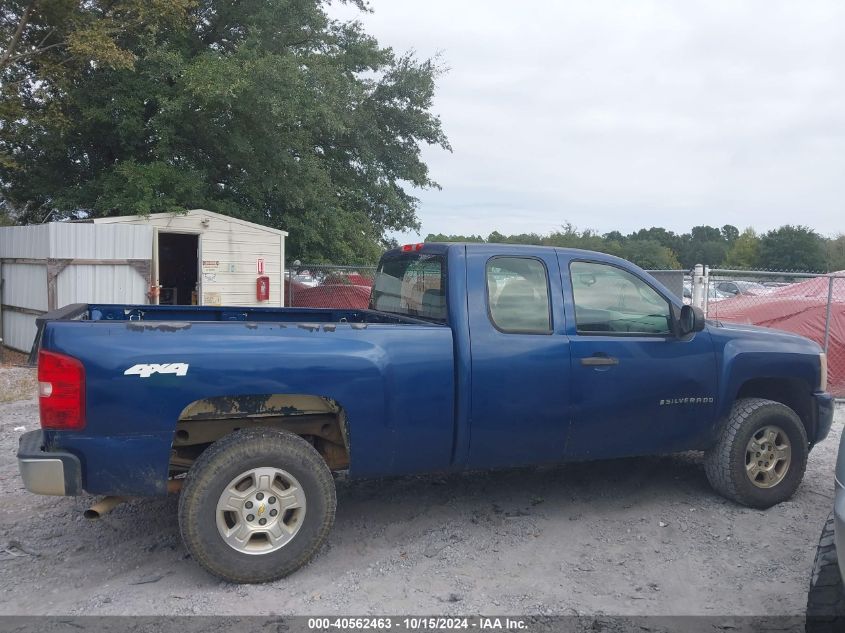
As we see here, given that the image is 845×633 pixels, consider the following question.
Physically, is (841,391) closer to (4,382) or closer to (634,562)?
(634,562)

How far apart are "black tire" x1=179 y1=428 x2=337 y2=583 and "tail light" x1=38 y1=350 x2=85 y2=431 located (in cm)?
67

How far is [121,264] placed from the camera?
40.2 feet

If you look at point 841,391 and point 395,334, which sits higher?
point 395,334

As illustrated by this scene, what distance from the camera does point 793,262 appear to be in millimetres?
57281

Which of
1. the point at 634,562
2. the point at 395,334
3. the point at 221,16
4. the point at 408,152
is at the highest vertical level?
the point at 221,16

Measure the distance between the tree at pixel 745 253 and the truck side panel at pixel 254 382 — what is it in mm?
63836

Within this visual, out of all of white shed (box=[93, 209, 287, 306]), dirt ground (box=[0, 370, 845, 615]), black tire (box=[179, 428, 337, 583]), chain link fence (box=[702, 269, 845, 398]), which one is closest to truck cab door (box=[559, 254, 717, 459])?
dirt ground (box=[0, 370, 845, 615])

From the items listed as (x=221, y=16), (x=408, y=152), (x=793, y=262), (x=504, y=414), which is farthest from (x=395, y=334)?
(x=793, y=262)

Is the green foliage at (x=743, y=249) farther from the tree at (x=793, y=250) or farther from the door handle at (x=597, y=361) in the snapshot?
the door handle at (x=597, y=361)

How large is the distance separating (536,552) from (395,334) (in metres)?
1.65

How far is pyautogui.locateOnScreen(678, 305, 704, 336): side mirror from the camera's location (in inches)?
195

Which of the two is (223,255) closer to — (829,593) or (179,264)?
(179,264)

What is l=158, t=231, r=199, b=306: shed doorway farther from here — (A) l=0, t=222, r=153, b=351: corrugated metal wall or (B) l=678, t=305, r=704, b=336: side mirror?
(B) l=678, t=305, r=704, b=336: side mirror

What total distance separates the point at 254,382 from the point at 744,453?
356 cm
